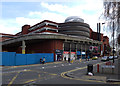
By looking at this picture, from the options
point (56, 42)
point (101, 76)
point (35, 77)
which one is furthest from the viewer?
point (56, 42)

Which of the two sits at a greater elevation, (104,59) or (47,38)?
(47,38)

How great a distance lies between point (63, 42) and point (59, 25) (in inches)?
1179

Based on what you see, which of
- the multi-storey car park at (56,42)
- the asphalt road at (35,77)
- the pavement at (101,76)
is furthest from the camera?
the multi-storey car park at (56,42)

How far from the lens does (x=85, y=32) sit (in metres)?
75.1

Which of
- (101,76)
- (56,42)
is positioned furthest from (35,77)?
(56,42)

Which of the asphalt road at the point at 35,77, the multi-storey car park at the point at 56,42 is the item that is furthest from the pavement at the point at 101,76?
the multi-storey car park at the point at 56,42

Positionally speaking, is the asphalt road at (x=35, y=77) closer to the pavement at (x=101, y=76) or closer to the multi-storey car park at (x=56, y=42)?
the pavement at (x=101, y=76)

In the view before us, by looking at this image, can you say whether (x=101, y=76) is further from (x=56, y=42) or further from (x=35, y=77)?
(x=56, y=42)

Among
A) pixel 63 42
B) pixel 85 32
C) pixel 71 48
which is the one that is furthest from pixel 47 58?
pixel 85 32

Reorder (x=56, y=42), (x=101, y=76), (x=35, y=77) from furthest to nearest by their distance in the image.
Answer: (x=56, y=42), (x=101, y=76), (x=35, y=77)

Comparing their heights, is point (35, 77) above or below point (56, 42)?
below

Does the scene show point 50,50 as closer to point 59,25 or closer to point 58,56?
point 58,56

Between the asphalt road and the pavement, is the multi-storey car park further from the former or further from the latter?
the pavement

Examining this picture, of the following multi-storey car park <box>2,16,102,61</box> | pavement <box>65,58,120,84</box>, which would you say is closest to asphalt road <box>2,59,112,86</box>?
pavement <box>65,58,120,84</box>
